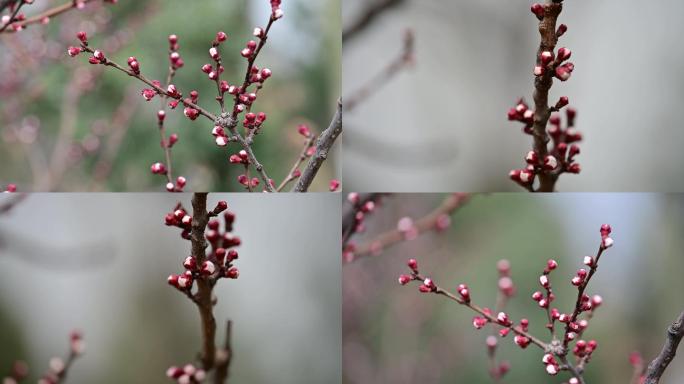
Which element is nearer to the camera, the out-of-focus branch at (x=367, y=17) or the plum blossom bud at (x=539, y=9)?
the plum blossom bud at (x=539, y=9)

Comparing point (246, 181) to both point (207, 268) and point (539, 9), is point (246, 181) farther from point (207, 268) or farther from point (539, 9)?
point (539, 9)

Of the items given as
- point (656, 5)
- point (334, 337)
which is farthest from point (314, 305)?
point (656, 5)

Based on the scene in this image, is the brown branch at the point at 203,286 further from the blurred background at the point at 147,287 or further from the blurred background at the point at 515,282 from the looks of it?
the blurred background at the point at 515,282

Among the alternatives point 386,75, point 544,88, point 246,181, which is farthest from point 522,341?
point 386,75

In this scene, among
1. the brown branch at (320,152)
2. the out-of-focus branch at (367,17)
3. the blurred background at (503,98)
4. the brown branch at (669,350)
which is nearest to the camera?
the brown branch at (669,350)

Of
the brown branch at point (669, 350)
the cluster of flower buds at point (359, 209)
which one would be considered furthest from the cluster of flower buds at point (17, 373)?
the brown branch at point (669, 350)

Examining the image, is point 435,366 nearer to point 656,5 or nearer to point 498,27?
point 498,27

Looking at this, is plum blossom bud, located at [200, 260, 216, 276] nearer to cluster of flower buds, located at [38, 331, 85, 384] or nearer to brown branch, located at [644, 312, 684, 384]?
cluster of flower buds, located at [38, 331, 85, 384]
